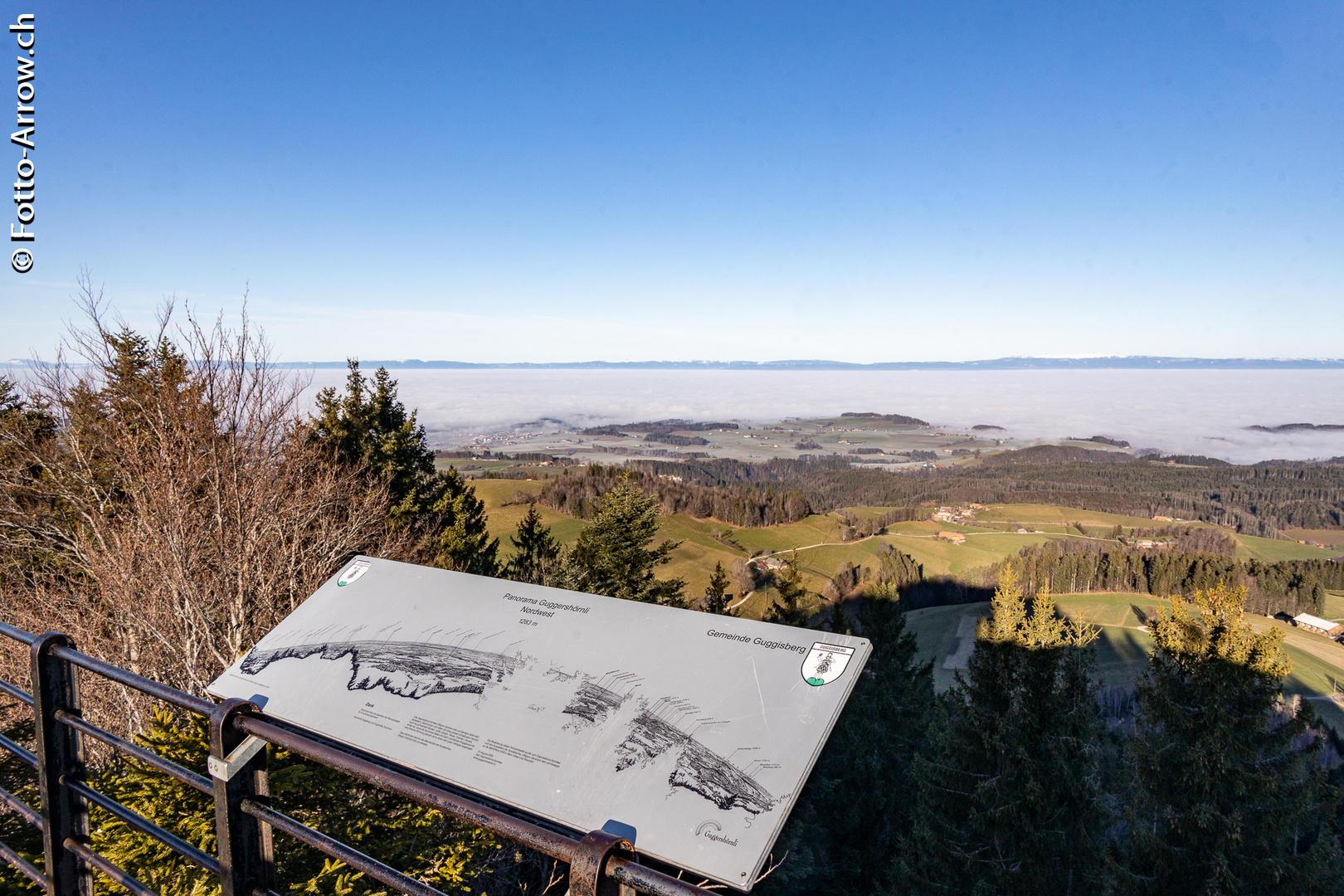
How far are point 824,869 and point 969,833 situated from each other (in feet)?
13.8

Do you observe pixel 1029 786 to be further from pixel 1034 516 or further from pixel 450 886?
pixel 1034 516

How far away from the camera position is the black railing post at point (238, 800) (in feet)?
5.18

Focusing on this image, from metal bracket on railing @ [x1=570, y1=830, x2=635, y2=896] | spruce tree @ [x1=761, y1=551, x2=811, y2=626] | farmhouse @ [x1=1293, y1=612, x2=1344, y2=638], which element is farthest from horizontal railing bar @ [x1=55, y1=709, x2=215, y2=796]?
farmhouse @ [x1=1293, y1=612, x2=1344, y2=638]

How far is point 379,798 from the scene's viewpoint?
5.40 meters

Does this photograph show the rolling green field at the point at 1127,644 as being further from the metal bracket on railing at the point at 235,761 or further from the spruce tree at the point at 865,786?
the metal bracket on railing at the point at 235,761

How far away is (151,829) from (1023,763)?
1350 centimetres

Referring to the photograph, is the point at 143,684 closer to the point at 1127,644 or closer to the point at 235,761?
the point at 235,761

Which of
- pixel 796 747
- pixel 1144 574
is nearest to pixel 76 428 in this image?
pixel 796 747

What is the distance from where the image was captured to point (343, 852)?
1.38 metres

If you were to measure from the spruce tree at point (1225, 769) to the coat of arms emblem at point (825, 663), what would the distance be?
35.3 ft

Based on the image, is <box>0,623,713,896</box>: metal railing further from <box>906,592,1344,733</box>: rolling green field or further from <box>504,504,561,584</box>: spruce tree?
<box>906,592,1344,733</box>: rolling green field

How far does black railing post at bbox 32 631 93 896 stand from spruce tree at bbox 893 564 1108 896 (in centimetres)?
1237

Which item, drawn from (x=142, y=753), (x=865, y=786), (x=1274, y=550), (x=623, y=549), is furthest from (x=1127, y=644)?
(x=142, y=753)

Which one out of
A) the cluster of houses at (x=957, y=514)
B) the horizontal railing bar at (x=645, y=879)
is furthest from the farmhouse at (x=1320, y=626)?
the horizontal railing bar at (x=645, y=879)
